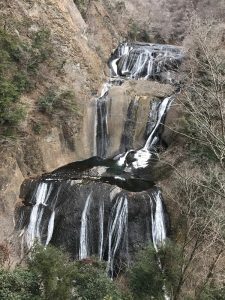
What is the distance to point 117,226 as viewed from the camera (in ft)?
47.7

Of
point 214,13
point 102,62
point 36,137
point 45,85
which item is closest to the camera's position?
point 36,137

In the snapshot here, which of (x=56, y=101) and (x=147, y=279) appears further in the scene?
(x=56, y=101)

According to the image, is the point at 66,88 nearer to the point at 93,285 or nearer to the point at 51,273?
the point at 93,285

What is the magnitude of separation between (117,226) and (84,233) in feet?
4.36

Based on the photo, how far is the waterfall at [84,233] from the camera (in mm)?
14258

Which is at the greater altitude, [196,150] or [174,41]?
[174,41]

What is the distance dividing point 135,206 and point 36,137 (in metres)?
6.06

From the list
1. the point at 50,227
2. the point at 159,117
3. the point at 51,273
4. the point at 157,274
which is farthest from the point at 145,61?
the point at 51,273

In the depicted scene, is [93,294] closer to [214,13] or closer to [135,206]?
[135,206]

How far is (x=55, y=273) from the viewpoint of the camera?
8945 mm

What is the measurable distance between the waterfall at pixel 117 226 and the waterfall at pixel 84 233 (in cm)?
91

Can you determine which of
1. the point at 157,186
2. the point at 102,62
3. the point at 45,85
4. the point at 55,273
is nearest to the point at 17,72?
the point at 45,85

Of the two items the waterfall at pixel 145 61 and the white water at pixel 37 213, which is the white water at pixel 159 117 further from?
the white water at pixel 37 213

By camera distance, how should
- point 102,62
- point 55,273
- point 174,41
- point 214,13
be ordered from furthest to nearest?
1. point 174,41
2. point 214,13
3. point 102,62
4. point 55,273
